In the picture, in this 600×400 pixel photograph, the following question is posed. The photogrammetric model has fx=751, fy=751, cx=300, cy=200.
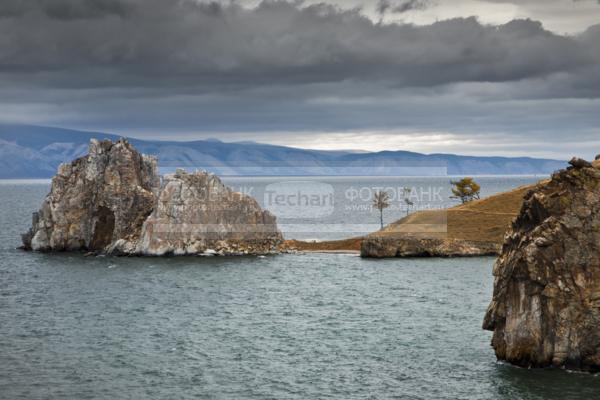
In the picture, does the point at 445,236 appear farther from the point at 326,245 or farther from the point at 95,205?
the point at 95,205

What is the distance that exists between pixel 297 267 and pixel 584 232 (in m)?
76.0

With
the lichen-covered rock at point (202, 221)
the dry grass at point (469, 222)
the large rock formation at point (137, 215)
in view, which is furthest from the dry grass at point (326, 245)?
the lichen-covered rock at point (202, 221)

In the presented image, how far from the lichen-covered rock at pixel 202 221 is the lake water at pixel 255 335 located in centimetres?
1251

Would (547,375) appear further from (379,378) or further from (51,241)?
(51,241)

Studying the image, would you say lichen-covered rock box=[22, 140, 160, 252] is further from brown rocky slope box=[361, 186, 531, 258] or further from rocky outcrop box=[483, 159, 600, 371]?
rocky outcrop box=[483, 159, 600, 371]

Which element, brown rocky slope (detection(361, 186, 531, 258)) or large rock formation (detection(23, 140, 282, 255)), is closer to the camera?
large rock formation (detection(23, 140, 282, 255))

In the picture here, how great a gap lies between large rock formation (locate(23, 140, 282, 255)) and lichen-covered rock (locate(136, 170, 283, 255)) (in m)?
0.18

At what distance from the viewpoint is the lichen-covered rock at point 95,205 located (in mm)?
141750

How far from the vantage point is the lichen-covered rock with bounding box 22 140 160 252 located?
465 feet

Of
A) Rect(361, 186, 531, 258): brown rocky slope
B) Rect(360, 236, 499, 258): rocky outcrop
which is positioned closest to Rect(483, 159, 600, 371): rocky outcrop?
Rect(361, 186, 531, 258): brown rocky slope

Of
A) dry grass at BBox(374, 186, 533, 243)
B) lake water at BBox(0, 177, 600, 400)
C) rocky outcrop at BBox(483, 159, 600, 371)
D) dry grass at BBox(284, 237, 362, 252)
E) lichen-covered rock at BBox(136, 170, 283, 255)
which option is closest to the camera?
rocky outcrop at BBox(483, 159, 600, 371)

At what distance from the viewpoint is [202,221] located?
454 ft

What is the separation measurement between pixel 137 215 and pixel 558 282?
3944 inches

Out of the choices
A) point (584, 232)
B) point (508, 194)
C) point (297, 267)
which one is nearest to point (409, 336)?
point (584, 232)
